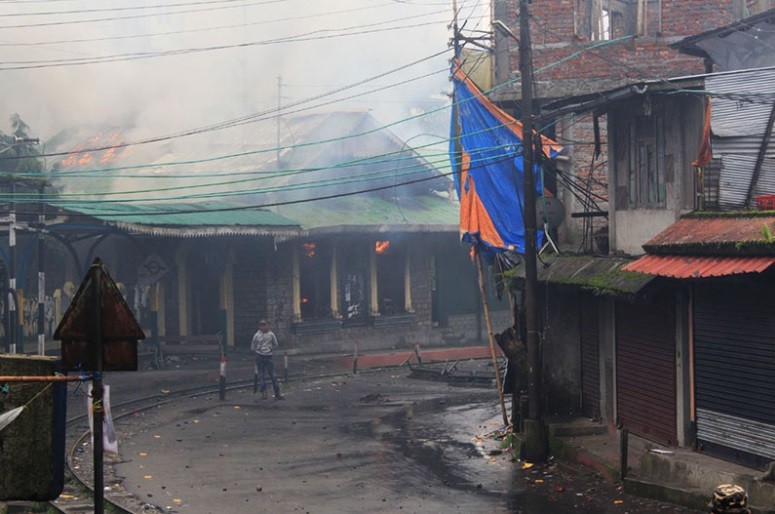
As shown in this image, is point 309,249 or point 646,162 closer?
point 646,162

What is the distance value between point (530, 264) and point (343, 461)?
421 cm

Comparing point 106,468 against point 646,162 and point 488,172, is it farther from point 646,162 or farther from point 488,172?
point 646,162

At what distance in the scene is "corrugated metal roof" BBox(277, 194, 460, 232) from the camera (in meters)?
30.2

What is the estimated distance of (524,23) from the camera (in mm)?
14789

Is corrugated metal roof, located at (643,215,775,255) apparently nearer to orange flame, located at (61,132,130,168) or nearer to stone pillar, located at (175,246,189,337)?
stone pillar, located at (175,246,189,337)

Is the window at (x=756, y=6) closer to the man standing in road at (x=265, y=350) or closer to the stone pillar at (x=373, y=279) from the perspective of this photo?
the man standing in road at (x=265, y=350)

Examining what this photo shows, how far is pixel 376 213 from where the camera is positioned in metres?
32.7

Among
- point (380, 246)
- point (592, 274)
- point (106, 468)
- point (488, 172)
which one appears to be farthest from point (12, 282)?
point (592, 274)

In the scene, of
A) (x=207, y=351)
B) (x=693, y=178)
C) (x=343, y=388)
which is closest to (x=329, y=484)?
(x=693, y=178)

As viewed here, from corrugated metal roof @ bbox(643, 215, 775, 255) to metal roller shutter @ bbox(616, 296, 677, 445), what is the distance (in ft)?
4.73

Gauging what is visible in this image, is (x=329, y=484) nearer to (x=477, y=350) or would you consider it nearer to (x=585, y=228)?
(x=585, y=228)

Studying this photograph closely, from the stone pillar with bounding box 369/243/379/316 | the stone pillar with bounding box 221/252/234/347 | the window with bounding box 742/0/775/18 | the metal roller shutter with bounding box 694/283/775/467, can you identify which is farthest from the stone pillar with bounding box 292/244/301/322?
the metal roller shutter with bounding box 694/283/775/467

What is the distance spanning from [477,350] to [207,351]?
8714 millimetres

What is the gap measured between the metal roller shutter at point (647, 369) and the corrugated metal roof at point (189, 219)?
10.1 metres
